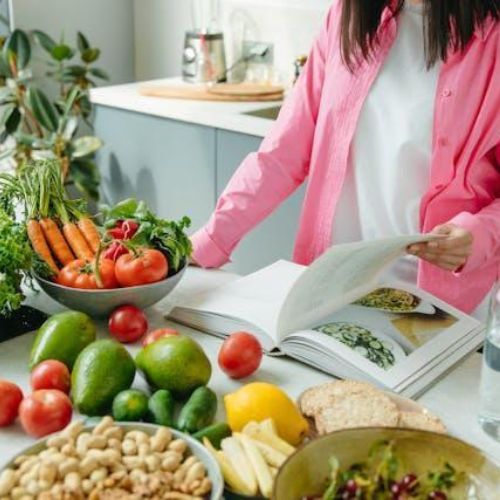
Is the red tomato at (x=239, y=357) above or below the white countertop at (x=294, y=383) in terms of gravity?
above

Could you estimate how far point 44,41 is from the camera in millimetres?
2908

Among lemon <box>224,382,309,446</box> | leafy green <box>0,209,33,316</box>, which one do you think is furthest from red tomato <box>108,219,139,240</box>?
lemon <box>224,382,309,446</box>

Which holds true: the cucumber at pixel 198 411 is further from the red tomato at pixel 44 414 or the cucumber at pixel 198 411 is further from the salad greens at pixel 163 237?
the salad greens at pixel 163 237

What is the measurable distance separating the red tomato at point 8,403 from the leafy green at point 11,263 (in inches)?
7.4

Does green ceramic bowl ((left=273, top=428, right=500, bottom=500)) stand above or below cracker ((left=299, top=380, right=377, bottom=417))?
above

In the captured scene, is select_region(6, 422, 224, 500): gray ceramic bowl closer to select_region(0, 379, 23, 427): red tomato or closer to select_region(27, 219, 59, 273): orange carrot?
select_region(0, 379, 23, 427): red tomato

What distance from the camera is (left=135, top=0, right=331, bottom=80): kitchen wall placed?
2.75 metres

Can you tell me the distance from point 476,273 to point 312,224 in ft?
1.05

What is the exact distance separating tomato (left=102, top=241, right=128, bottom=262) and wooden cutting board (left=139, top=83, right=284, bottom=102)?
1.42 meters

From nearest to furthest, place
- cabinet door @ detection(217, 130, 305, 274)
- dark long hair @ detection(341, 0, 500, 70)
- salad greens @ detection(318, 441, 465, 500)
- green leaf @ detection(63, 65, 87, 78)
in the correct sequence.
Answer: salad greens @ detection(318, 441, 465, 500) < dark long hair @ detection(341, 0, 500, 70) < cabinet door @ detection(217, 130, 305, 274) < green leaf @ detection(63, 65, 87, 78)

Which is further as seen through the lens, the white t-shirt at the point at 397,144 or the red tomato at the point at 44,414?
Answer: the white t-shirt at the point at 397,144

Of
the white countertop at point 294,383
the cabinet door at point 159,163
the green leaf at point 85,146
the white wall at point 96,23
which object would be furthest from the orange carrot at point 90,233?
the white wall at point 96,23

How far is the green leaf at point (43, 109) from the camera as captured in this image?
2842 mm

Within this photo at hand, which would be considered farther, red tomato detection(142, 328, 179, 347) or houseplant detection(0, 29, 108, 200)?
houseplant detection(0, 29, 108, 200)
